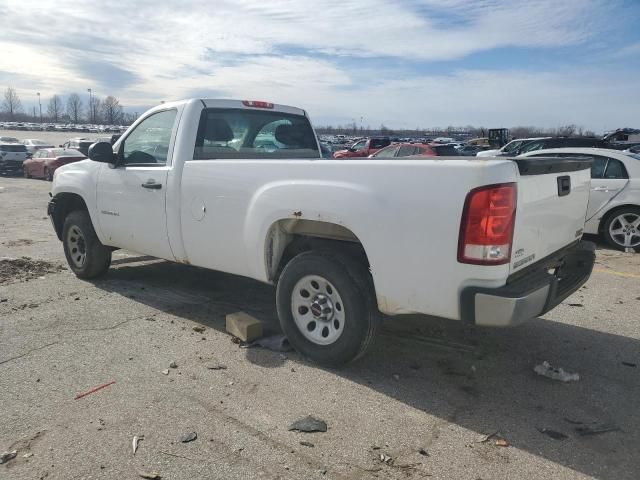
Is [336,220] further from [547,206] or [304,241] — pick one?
[547,206]

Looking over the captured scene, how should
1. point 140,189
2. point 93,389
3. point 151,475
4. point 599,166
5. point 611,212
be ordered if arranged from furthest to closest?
point 599,166 < point 611,212 < point 140,189 < point 93,389 < point 151,475

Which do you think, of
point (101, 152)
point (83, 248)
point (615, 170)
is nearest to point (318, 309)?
point (101, 152)

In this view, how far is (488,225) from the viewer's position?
3.11 meters

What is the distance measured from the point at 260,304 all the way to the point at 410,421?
263 cm

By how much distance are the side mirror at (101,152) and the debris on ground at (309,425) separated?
140 inches

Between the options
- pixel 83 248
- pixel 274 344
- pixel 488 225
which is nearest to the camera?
pixel 488 225

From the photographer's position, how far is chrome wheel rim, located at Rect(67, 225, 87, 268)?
20.7 ft

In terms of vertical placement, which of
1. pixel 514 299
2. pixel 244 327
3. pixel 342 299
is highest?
pixel 514 299

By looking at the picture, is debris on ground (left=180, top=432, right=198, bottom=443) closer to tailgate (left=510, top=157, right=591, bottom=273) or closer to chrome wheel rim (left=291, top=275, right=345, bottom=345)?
chrome wheel rim (left=291, top=275, right=345, bottom=345)

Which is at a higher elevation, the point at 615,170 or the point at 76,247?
the point at 615,170

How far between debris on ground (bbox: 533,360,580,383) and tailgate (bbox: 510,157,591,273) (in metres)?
0.90

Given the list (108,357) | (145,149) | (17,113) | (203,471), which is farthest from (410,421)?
(17,113)

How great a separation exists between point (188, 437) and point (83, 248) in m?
3.95

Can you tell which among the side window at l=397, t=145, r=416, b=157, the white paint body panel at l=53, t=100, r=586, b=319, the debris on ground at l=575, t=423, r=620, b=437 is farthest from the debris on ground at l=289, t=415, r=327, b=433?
the side window at l=397, t=145, r=416, b=157
